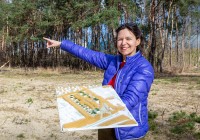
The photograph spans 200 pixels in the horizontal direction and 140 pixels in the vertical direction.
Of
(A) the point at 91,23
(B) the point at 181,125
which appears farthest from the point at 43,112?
(A) the point at 91,23

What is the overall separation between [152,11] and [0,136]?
54.9 feet

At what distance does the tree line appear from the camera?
Result: 19.1m

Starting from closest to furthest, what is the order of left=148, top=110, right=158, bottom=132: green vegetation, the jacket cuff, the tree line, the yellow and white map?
the yellow and white map
the jacket cuff
left=148, top=110, right=158, bottom=132: green vegetation
the tree line

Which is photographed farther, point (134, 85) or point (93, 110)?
point (134, 85)

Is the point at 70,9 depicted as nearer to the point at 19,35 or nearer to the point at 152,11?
the point at 19,35

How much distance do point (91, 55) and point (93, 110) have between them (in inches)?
25.7

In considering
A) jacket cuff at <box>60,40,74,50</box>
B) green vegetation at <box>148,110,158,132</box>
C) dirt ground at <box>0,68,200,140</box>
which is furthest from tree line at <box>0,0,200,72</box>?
jacket cuff at <box>60,40,74,50</box>

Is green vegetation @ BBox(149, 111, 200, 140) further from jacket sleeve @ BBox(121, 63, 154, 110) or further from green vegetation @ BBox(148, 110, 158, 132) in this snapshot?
jacket sleeve @ BBox(121, 63, 154, 110)

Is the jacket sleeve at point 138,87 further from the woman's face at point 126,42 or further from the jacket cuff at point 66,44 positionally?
the jacket cuff at point 66,44

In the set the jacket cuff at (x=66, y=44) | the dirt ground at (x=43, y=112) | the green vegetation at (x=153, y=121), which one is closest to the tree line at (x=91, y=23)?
the dirt ground at (x=43, y=112)

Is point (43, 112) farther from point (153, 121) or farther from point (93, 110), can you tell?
point (93, 110)

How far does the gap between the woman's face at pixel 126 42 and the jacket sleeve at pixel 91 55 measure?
0.22 metres

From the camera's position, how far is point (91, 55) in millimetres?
2180

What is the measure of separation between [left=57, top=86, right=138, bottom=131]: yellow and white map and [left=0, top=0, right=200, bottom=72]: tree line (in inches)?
626
